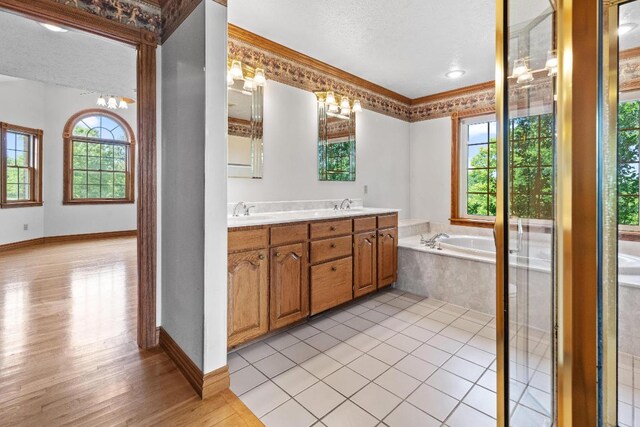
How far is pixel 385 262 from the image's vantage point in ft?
10.9

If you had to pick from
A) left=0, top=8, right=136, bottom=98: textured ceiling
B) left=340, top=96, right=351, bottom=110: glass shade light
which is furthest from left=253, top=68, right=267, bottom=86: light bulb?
left=340, top=96, right=351, bottom=110: glass shade light

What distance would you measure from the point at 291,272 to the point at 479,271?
5.75 ft

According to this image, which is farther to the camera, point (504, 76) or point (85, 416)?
point (85, 416)

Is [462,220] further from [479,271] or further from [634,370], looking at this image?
[634,370]

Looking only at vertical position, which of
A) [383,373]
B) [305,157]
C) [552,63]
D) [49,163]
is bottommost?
[383,373]

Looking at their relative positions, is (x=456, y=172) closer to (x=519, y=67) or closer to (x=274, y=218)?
(x=274, y=218)

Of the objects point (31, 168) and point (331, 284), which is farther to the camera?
point (31, 168)

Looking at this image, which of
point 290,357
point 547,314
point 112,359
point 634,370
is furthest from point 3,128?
point 634,370

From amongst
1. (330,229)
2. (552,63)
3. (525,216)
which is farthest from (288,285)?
(552,63)

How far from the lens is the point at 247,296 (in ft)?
7.06

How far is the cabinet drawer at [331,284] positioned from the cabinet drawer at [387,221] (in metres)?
0.58

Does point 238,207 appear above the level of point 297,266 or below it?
above

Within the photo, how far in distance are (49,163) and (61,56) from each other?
13.9 feet

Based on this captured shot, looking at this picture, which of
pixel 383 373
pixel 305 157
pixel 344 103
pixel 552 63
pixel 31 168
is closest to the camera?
pixel 552 63
